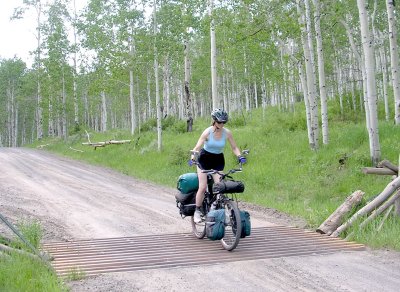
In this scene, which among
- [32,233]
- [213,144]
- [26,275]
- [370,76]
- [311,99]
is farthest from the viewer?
[311,99]

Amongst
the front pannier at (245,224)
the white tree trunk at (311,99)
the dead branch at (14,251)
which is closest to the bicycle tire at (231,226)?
the front pannier at (245,224)

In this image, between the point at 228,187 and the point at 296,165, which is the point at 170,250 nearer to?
the point at 228,187

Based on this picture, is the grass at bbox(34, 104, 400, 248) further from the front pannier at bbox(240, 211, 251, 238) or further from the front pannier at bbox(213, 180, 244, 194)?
the front pannier at bbox(213, 180, 244, 194)

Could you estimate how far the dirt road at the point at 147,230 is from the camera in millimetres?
5730

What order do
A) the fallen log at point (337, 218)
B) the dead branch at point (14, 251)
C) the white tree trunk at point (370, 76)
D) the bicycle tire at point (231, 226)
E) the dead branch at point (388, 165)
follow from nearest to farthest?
1. the dead branch at point (14, 251)
2. the bicycle tire at point (231, 226)
3. the fallen log at point (337, 218)
4. the dead branch at point (388, 165)
5. the white tree trunk at point (370, 76)

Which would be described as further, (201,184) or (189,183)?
(189,183)

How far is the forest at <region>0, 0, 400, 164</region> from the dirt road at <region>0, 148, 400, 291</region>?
20.2 ft

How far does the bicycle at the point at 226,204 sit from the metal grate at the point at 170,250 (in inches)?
8.6

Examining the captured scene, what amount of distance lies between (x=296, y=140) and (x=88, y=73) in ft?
96.9

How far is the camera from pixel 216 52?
31422 millimetres

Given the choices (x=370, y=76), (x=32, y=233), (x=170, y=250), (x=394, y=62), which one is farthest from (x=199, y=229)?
(x=394, y=62)

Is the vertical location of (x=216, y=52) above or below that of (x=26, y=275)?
above

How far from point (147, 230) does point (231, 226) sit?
2.28m

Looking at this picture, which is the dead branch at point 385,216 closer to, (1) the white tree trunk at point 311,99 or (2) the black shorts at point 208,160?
(2) the black shorts at point 208,160
